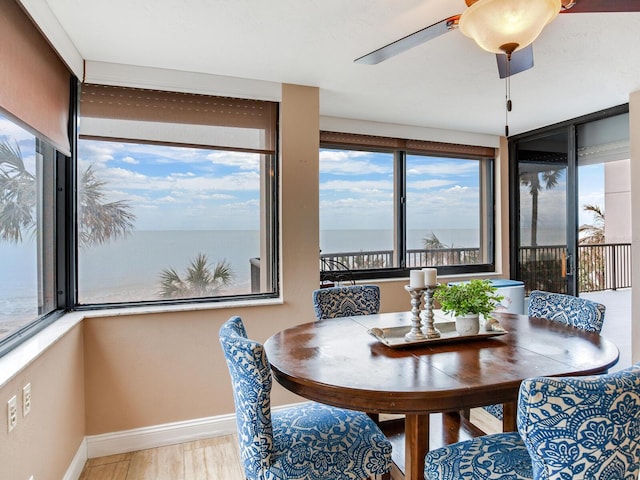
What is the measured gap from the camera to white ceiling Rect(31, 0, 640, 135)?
75.2 inches

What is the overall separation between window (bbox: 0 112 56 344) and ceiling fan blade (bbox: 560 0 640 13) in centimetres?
232

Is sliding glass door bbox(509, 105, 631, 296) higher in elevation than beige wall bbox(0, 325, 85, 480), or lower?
higher

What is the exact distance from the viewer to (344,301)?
2.69 m

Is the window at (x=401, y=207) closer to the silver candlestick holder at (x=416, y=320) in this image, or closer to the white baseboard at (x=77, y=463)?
the silver candlestick holder at (x=416, y=320)

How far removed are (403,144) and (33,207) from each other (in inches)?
124

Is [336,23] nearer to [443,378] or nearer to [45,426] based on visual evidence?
[443,378]

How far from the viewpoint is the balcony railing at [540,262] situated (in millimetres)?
3510

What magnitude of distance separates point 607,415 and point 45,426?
7.40 feet

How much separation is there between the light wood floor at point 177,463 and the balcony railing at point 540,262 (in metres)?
1.66

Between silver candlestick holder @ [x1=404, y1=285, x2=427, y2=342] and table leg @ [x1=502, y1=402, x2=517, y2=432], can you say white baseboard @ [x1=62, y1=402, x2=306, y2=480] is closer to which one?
silver candlestick holder @ [x1=404, y1=285, x2=427, y2=342]

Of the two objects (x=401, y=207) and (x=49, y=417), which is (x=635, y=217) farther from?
(x=49, y=417)

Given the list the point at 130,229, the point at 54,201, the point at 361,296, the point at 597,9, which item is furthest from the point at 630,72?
the point at 54,201

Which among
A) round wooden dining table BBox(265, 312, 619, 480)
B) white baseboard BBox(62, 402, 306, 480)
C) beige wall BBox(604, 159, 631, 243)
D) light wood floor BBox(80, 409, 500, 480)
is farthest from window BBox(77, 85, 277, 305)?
beige wall BBox(604, 159, 631, 243)

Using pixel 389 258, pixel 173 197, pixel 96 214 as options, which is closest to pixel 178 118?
pixel 173 197
